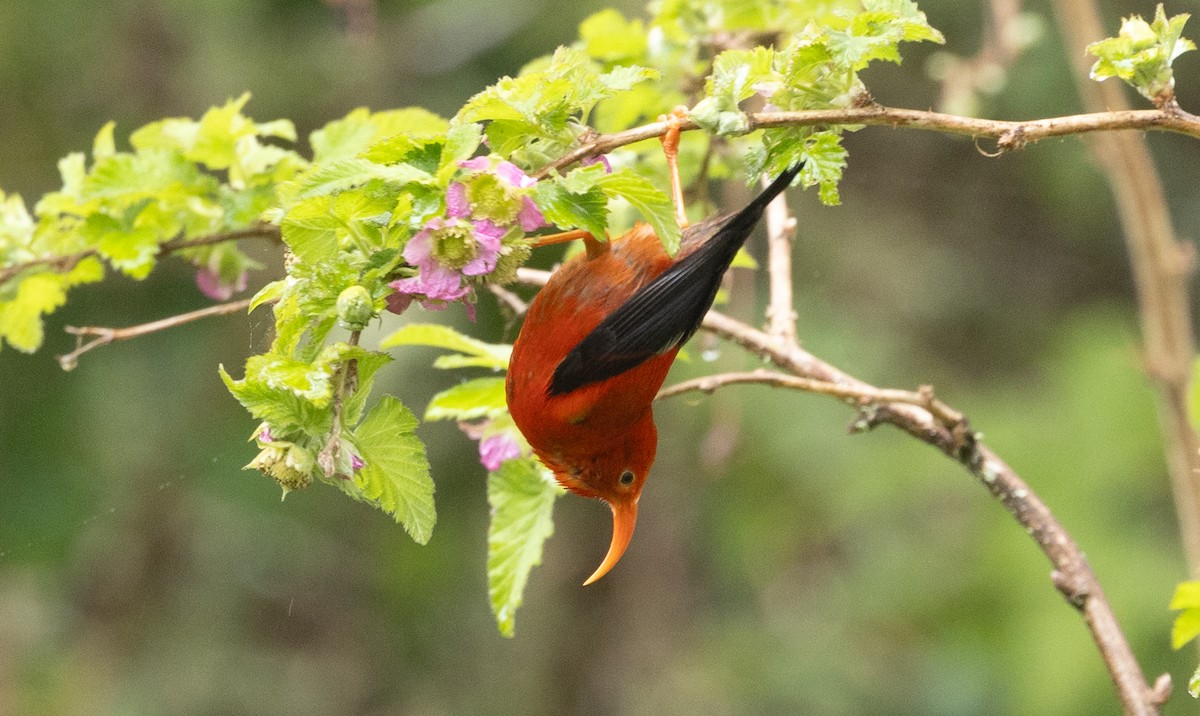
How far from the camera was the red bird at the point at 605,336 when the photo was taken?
183 cm

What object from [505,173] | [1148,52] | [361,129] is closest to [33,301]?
[361,129]

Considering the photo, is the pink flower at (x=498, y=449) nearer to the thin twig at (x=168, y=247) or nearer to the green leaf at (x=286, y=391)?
the thin twig at (x=168, y=247)

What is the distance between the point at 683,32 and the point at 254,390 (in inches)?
50.7

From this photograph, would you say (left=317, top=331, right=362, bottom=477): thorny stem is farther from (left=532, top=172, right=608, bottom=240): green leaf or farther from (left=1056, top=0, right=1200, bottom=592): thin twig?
(left=1056, top=0, right=1200, bottom=592): thin twig

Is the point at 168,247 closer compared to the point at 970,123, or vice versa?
the point at 970,123

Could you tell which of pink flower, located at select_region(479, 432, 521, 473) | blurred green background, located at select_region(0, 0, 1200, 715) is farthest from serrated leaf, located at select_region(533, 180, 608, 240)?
blurred green background, located at select_region(0, 0, 1200, 715)

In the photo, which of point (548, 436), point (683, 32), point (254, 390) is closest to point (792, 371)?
point (548, 436)

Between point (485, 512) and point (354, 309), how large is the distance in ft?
16.6

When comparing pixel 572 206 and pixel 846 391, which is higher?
pixel 572 206

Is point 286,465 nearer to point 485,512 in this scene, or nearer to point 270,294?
point 270,294

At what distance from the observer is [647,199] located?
1.42 m

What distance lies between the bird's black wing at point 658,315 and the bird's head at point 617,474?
0.56 feet

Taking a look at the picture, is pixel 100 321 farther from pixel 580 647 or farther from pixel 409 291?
pixel 409 291

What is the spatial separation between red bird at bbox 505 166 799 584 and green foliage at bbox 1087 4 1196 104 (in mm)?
475
